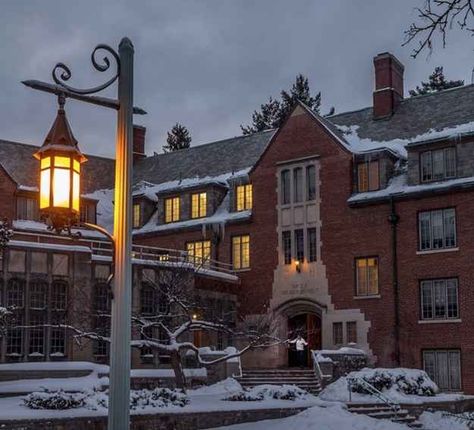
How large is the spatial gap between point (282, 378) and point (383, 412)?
21.0 feet

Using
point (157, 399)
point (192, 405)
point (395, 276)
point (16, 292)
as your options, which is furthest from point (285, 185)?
point (157, 399)

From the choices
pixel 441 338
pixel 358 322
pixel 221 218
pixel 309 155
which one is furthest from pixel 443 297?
Answer: pixel 221 218

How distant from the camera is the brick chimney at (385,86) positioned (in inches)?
1378

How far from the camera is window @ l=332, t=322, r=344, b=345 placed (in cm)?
3195

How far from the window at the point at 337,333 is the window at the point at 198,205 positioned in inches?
327

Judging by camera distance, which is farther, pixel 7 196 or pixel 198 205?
pixel 198 205

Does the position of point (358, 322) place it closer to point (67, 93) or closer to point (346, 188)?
point (346, 188)

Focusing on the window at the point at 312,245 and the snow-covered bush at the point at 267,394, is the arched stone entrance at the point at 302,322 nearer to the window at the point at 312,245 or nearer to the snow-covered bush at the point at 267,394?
the window at the point at 312,245

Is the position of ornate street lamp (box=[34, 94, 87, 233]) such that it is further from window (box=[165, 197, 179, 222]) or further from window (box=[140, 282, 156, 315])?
window (box=[165, 197, 179, 222])

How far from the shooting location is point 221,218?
3616 cm

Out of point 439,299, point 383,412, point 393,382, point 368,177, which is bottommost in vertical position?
point 383,412

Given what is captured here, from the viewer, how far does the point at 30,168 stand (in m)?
37.8

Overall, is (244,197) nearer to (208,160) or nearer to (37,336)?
(208,160)

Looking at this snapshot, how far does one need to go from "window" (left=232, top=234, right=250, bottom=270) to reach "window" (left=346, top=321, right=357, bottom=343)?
5.53 meters
